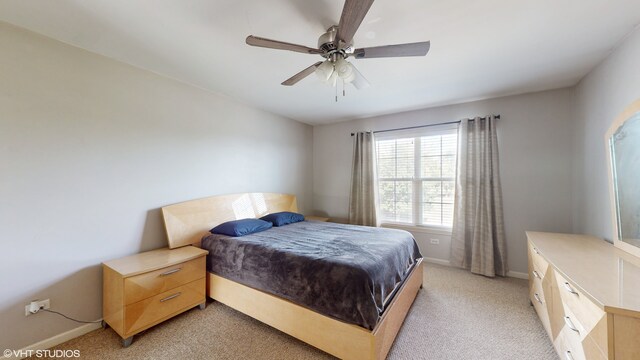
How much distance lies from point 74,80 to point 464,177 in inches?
178

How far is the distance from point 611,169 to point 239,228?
3.57m

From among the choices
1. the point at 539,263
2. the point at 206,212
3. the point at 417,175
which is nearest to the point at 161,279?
the point at 206,212

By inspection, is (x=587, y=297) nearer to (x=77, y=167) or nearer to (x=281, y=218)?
(x=281, y=218)

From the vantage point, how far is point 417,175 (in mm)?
3781

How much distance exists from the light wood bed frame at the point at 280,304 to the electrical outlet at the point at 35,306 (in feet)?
2.98

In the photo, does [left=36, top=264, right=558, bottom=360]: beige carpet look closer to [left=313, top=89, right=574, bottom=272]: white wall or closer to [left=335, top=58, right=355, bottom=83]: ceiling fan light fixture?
[left=313, top=89, right=574, bottom=272]: white wall

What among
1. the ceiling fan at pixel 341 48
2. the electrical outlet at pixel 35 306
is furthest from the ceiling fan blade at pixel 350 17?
the electrical outlet at pixel 35 306

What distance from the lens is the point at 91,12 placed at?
157 centimetres

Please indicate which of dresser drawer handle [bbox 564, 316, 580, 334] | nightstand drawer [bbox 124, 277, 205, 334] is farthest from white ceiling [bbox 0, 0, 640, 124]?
nightstand drawer [bbox 124, 277, 205, 334]

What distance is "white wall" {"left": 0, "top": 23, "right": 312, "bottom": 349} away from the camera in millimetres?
1703

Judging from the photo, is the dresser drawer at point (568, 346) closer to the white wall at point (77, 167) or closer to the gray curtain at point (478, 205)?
the gray curtain at point (478, 205)

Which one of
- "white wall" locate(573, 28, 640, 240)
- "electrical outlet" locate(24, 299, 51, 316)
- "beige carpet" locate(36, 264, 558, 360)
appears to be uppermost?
"white wall" locate(573, 28, 640, 240)

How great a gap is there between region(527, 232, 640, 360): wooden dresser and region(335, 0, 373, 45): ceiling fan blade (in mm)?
1823

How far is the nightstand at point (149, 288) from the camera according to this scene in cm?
184
